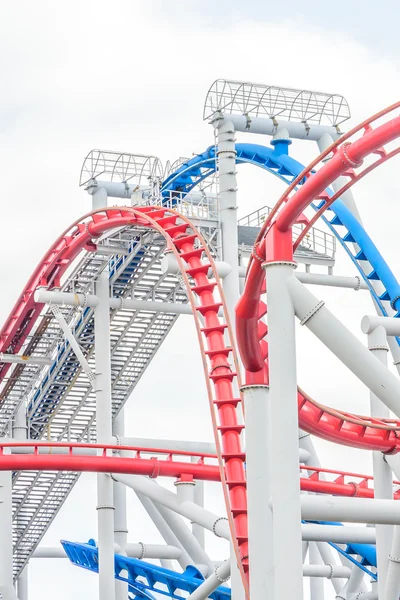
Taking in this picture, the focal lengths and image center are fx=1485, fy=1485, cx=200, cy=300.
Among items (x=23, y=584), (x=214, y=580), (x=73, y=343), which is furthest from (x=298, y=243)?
(x=23, y=584)

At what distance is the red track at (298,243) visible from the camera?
48.3ft

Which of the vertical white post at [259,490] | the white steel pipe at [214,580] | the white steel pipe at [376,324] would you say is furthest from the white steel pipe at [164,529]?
the vertical white post at [259,490]

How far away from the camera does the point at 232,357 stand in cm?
2372

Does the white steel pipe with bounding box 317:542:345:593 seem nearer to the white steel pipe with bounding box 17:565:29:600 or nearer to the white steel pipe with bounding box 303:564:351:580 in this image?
the white steel pipe with bounding box 303:564:351:580

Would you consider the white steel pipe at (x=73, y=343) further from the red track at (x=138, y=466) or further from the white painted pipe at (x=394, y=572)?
the white painted pipe at (x=394, y=572)

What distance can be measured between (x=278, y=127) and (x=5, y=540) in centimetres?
931

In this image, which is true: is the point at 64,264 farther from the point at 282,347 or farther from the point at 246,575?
the point at 282,347

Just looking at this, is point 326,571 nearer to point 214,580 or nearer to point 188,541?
point 188,541

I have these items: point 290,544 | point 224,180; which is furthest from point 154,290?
point 290,544

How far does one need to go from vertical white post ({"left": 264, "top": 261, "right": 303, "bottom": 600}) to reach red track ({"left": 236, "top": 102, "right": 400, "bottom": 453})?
43 centimetres

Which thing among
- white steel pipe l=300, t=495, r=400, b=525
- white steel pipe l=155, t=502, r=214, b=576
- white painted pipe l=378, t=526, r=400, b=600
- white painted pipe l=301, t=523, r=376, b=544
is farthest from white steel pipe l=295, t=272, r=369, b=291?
white steel pipe l=300, t=495, r=400, b=525

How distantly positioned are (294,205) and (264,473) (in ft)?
11.0

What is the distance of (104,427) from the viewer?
1070 inches

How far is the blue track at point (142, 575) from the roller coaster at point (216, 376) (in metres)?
0.05
